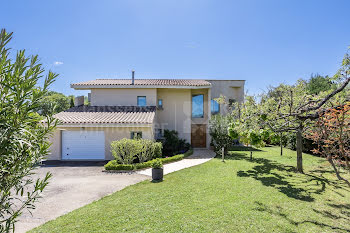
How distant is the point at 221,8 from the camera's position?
1252cm

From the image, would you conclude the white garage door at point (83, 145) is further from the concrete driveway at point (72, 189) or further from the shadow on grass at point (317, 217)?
the shadow on grass at point (317, 217)

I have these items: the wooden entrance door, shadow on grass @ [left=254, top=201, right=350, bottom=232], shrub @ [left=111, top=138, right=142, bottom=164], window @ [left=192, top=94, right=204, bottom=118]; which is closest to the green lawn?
shadow on grass @ [left=254, top=201, right=350, bottom=232]

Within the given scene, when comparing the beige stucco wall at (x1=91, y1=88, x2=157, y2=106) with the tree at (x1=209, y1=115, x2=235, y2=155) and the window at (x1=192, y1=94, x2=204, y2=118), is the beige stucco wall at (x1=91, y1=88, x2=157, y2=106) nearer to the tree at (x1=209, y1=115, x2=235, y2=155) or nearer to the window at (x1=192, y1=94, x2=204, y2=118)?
the window at (x1=192, y1=94, x2=204, y2=118)

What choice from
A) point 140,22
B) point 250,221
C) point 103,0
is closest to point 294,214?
point 250,221

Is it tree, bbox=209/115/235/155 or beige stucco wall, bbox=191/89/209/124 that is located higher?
beige stucco wall, bbox=191/89/209/124

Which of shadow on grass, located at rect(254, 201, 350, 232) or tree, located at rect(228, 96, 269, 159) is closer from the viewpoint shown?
shadow on grass, located at rect(254, 201, 350, 232)

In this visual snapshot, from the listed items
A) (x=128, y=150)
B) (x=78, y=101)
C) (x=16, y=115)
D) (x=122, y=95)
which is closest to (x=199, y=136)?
(x=122, y=95)

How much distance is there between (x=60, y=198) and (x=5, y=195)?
23.4ft

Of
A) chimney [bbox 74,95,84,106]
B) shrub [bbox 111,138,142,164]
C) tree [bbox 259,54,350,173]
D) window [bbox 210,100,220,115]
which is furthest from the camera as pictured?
window [bbox 210,100,220,115]

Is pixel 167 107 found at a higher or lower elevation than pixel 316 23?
lower

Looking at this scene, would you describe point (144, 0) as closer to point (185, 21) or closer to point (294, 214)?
point (185, 21)

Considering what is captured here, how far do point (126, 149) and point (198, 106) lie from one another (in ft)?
40.4

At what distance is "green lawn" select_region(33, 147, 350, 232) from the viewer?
17.3ft

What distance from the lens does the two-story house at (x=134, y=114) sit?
15.8 m
